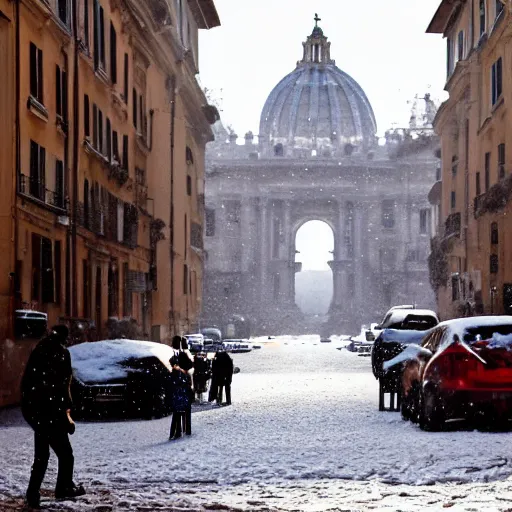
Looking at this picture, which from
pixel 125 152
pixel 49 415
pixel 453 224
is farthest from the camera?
pixel 453 224

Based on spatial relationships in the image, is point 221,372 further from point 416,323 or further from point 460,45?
point 460,45

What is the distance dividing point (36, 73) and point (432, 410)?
42.0 ft

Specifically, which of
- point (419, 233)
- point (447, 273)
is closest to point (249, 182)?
point (419, 233)

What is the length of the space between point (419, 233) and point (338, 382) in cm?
8417

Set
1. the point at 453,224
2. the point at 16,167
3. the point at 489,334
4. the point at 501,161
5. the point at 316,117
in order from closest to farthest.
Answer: the point at 489,334 < the point at 16,167 < the point at 501,161 < the point at 453,224 < the point at 316,117

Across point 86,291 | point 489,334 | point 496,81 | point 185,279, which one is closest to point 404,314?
point 86,291

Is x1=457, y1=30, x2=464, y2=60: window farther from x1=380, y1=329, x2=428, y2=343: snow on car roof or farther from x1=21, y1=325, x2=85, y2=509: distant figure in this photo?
x1=21, y1=325, x2=85, y2=509: distant figure

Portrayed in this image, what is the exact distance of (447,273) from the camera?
5241 cm

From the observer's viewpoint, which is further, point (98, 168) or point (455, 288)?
point (455, 288)

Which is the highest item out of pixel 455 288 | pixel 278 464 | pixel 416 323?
pixel 455 288

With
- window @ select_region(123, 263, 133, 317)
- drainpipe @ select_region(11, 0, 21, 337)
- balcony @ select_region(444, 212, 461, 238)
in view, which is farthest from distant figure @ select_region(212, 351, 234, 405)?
balcony @ select_region(444, 212, 461, 238)

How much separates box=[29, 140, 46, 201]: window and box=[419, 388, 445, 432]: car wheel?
11114mm

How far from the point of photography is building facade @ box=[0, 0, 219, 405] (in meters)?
23.3

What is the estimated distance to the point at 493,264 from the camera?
1537 inches
